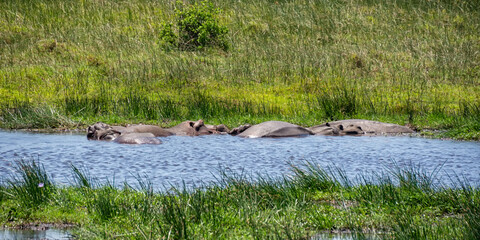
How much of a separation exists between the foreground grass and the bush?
1589 centimetres

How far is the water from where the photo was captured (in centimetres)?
997

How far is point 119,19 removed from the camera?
2683 cm

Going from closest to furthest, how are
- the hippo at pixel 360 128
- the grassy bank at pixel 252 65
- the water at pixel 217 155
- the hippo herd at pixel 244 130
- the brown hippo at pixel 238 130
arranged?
the water at pixel 217 155
the hippo herd at pixel 244 130
the brown hippo at pixel 238 130
the hippo at pixel 360 128
the grassy bank at pixel 252 65

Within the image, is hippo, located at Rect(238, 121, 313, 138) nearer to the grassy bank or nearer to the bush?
the grassy bank

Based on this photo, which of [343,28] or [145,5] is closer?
[343,28]

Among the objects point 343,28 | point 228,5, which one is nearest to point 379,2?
point 343,28

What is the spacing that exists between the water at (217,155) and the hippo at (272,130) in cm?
22

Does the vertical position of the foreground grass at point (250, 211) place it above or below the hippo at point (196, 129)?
above

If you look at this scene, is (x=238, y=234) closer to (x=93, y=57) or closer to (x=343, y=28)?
(x=93, y=57)

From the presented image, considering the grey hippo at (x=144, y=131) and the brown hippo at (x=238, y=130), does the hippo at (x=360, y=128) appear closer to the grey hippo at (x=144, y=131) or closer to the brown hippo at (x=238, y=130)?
the brown hippo at (x=238, y=130)

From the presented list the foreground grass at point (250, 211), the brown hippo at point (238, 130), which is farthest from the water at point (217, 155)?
the foreground grass at point (250, 211)

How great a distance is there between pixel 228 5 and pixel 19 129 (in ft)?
51.2

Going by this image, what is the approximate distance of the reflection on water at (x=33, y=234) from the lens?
6438 millimetres

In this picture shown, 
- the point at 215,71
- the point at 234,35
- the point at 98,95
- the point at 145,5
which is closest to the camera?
the point at 98,95
